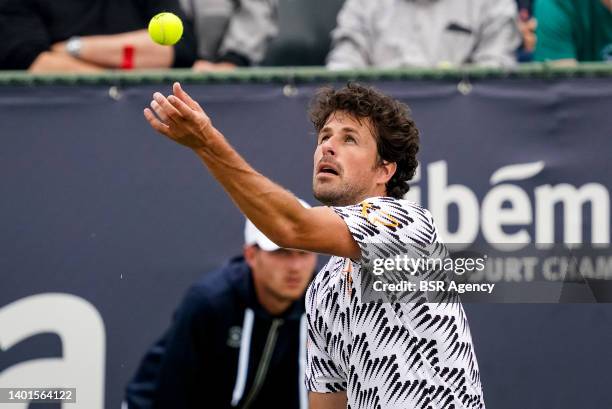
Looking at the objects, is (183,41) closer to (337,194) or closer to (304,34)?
(304,34)

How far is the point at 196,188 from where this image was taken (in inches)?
222

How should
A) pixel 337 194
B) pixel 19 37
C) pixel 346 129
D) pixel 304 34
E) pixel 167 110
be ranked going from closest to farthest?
pixel 167 110, pixel 337 194, pixel 346 129, pixel 19 37, pixel 304 34

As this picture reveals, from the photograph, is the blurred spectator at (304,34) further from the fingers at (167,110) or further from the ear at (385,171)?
the fingers at (167,110)

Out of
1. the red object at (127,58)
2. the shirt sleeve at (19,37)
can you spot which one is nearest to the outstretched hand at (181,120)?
the red object at (127,58)

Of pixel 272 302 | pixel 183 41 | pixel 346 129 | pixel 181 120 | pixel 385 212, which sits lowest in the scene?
pixel 272 302

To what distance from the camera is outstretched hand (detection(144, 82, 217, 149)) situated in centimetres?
328

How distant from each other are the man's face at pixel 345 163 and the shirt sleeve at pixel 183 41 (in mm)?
2307

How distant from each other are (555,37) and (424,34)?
75 centimetres

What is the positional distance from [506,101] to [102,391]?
90.4 inches

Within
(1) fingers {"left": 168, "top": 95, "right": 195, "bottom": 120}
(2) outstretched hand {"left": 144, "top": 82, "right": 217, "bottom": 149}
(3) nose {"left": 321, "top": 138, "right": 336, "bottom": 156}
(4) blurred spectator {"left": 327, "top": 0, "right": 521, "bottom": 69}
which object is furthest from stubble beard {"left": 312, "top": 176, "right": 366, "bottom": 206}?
(4) blurred spectator {"left": 327, "top": 0, "right": 521, "bottom": 69}

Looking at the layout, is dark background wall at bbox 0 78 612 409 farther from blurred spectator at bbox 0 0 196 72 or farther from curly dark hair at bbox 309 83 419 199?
curly dark hair at bbox 309 83 419 199

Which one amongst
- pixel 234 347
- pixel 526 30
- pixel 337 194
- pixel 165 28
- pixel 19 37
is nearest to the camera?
pixel 337 194

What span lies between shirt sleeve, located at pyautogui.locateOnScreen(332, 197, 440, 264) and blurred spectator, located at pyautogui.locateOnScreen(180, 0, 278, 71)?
9.35 ft

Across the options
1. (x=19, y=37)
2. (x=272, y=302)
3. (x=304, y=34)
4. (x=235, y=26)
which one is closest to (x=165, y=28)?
(x=272, y=302)
